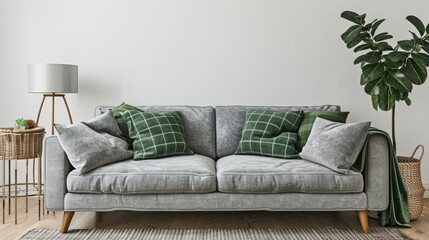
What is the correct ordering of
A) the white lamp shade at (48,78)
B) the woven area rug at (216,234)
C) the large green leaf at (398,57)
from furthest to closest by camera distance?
the white lamp shade at (48,78) → the large green leaf at (398,57) → the woven area rug at (216,234)

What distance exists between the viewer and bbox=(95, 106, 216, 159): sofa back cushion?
355cm

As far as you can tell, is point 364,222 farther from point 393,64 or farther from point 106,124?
point 106,124

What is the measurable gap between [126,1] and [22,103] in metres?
1.35

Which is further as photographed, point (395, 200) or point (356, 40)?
point (356, 40)

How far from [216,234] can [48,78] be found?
6.05 ft

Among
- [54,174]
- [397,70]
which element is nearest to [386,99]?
[397,70]

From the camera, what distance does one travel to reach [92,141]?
2.95 metres


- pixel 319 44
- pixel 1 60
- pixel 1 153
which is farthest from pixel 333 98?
pixel 1 60

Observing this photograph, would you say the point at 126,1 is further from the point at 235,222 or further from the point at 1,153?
the point at 235,222

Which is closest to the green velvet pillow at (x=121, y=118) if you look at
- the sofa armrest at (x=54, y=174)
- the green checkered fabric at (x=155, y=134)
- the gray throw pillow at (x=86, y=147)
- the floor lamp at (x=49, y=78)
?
the green checkered fabric at (x=155, y=134)

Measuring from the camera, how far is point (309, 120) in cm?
343

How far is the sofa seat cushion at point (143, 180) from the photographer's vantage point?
111 inches

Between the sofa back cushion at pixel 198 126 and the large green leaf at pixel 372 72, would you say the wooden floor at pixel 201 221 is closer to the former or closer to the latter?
the sofa back cushion at pixel 198 126

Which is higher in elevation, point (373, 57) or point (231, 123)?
point (373, 57)
